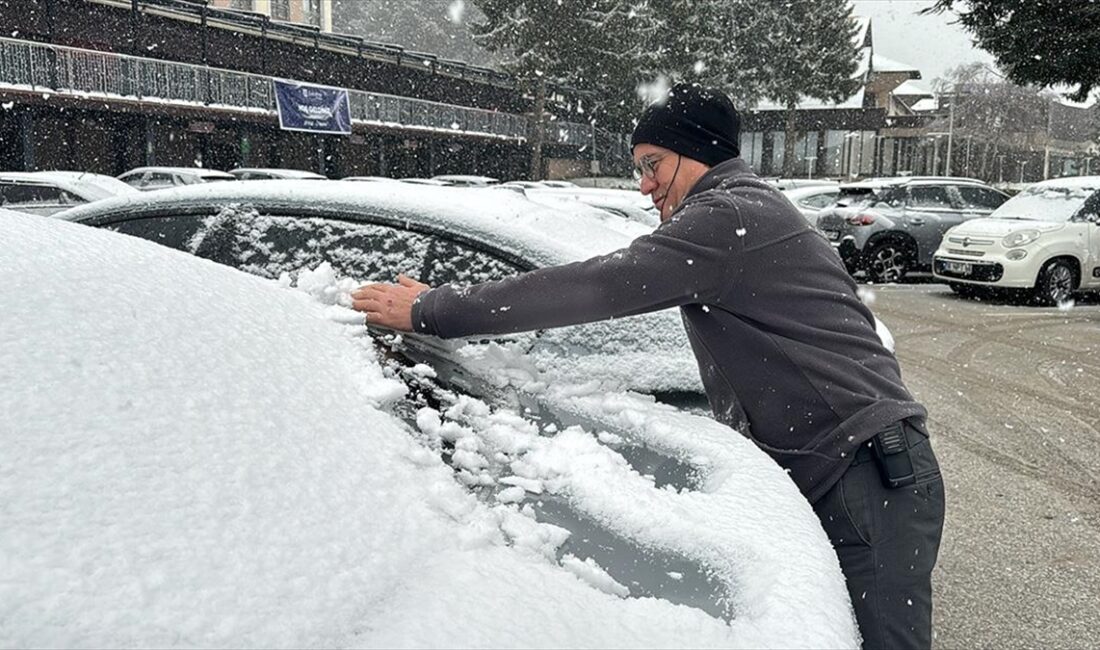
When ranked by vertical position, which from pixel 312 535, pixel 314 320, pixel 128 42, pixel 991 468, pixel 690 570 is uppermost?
pixel 128 42

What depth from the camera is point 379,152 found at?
1280 inches

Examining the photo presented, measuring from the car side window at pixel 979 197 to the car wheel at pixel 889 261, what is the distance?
4.79 feet

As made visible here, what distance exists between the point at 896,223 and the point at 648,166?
39.4 feet

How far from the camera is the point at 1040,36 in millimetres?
12641

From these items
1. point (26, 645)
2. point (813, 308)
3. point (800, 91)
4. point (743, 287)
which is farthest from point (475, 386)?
point (800, 91)

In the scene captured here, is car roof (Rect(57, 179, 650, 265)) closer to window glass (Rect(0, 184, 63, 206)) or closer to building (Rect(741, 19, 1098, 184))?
window glass (Rect(0, 184, 63, 206))

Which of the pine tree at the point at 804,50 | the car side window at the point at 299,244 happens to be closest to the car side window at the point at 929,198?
the car side window at the point at 299,244

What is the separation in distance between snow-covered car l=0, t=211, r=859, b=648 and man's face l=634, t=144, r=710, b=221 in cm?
64

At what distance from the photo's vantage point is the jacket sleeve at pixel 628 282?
5.69ft

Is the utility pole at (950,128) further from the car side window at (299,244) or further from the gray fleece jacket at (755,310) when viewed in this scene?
the gray fleece jacket at (755,310)

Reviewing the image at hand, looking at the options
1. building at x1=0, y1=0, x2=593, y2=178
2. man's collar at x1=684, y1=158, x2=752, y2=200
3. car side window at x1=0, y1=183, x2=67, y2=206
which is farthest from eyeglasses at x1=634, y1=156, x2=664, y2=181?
building at x1=0, y1=0, x2=593, y2=178

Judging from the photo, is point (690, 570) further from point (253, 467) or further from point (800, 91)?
point (800, 91)

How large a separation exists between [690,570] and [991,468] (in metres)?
4.20

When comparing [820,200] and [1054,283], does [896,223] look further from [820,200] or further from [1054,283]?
[820,200]
